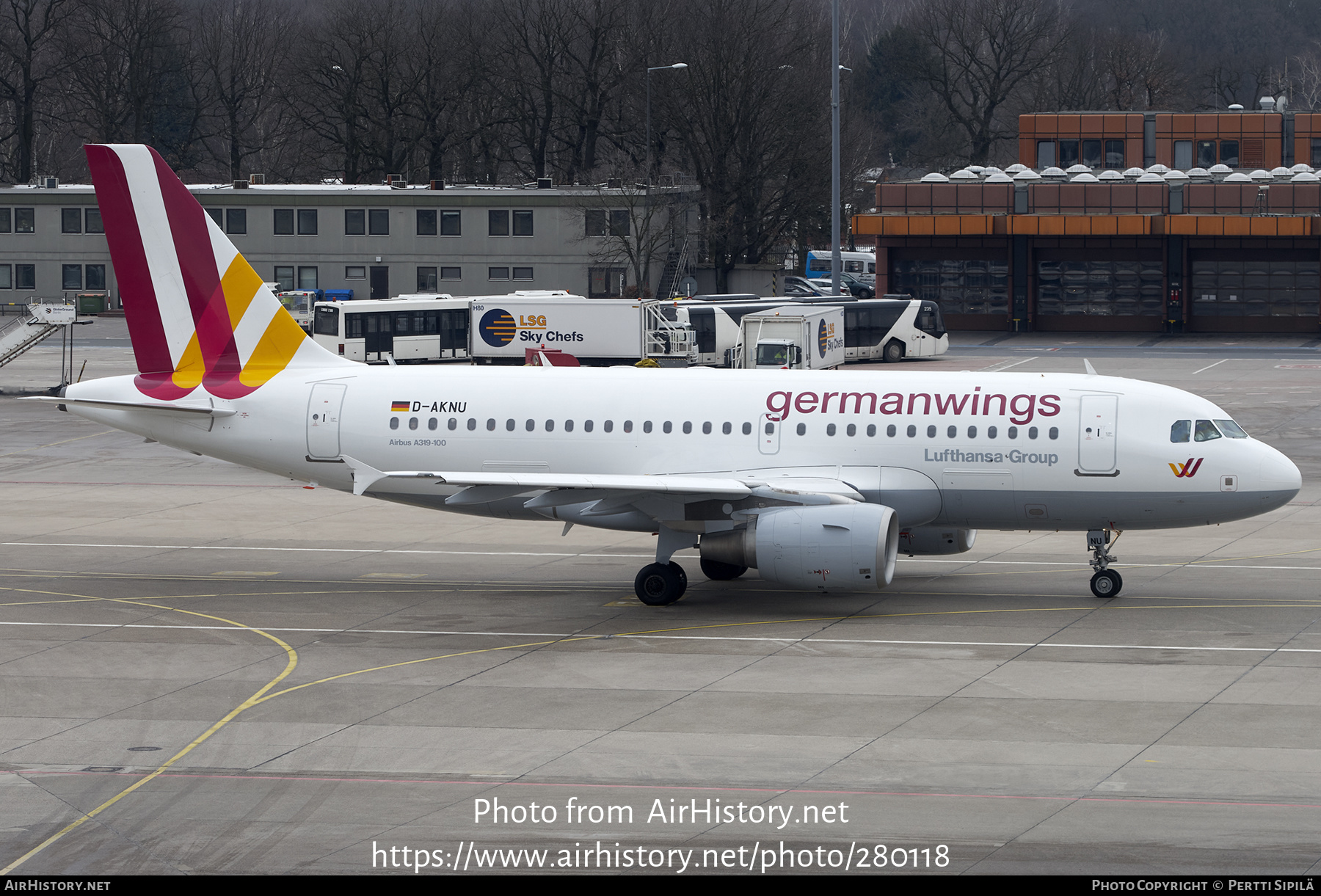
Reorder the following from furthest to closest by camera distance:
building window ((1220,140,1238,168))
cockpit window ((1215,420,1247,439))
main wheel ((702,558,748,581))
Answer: building window ((1220,140,1238,168)) < main wheel ((702,558,748,581)) < cockpit window ((1215,420,1247,439))

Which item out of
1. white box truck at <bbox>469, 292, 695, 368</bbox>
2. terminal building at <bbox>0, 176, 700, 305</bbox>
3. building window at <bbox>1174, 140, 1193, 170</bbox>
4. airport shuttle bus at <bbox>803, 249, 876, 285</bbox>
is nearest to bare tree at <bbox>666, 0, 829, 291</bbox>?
terminal building at <bbox>0, 176, 700, 305</bbox>

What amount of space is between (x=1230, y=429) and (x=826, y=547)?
8157mm

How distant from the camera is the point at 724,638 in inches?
1045

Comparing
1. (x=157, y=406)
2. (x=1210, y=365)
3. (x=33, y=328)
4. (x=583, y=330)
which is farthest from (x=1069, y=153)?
(x=157, y=406)

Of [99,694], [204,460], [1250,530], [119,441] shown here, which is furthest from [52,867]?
[119,441]

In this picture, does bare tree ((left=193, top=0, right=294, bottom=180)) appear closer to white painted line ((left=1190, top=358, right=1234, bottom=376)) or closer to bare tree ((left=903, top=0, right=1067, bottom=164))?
bare tree ((left=903, top=0, right=1067, bottom=164))

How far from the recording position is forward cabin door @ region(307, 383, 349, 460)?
1216 inches

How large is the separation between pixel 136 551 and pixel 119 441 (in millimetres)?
20056

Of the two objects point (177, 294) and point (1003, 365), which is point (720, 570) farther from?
point (1003, 365)

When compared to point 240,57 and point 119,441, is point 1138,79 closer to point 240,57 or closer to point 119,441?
point 240,57

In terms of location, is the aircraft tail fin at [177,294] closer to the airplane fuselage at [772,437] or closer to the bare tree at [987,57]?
the airplane fuselage at [772,437]

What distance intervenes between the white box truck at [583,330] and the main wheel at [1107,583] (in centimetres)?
4392

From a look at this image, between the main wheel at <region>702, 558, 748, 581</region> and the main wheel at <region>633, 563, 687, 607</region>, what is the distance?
1977mm

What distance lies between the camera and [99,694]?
76.3 ft
